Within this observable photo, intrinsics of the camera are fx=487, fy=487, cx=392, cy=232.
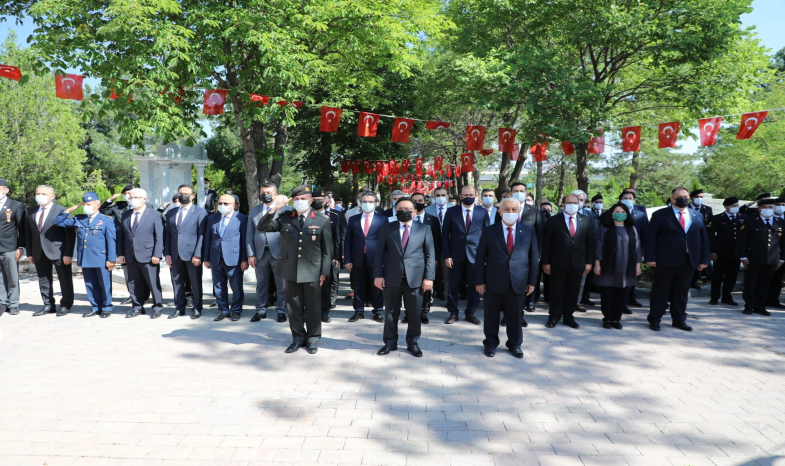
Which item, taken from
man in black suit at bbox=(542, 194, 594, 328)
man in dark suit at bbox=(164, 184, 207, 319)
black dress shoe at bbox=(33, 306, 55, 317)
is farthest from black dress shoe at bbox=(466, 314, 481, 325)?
black dress shoe at bbox=(33, 306, 55, 317)

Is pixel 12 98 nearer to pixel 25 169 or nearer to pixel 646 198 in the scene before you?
pixel 25 169

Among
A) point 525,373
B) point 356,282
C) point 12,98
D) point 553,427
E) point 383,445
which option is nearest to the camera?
point 383,445

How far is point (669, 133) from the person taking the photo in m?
12.2

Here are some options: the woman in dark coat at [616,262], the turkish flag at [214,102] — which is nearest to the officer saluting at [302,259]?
the woman in dark coat at [616,262]

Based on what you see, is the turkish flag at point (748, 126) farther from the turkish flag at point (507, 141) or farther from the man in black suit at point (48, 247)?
the man in black suit at point (48, 247)

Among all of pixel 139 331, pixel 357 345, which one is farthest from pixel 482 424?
pixel 139 331

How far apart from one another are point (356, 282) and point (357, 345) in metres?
1.63

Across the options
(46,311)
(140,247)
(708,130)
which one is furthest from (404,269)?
(708,130)

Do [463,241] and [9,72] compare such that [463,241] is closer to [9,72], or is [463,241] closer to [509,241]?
[509,241]

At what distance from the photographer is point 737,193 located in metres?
27.5

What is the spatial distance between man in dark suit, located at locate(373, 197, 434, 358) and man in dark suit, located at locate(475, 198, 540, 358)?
679mm

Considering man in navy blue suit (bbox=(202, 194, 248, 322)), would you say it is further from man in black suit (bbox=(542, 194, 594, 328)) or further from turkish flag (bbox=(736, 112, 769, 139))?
turkish flag (bbox=(736, 112, 769, 139))

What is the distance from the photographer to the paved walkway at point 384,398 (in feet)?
11.9

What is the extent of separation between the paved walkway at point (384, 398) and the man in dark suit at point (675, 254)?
40 centimetres
